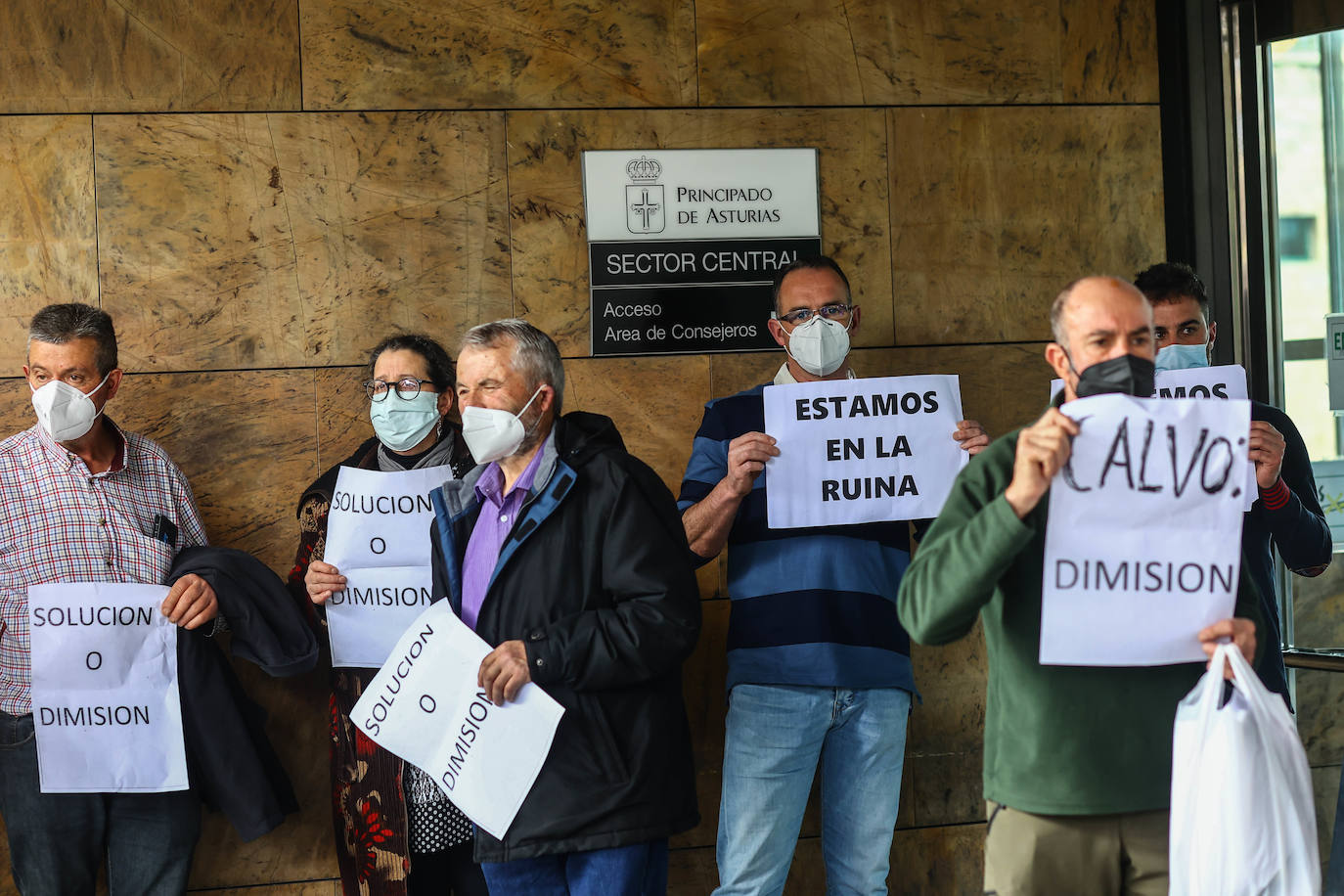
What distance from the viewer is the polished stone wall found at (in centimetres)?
428

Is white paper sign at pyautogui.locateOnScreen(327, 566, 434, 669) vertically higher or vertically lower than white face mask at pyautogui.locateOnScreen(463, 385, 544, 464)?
lower

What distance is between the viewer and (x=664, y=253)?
4523mm

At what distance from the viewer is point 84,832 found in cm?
360

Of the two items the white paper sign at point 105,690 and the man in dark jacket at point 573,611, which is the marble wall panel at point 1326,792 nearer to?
the man in dark jacket at point 573,611

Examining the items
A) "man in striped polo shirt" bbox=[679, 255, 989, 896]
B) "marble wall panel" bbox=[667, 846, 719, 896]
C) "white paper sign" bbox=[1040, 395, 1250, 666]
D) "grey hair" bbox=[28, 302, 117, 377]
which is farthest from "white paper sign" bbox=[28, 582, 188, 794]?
"white paper sign" bbox=[1040, 395, 1250, 666]

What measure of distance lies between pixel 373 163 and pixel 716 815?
2682 mm

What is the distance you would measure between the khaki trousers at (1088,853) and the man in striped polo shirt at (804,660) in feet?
3.90

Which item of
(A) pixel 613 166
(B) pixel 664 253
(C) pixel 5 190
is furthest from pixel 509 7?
(C) pixel 5 190

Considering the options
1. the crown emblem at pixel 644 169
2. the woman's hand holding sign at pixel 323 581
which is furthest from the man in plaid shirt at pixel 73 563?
the crown emblem at pixel 644 169

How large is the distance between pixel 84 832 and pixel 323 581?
40.3 inches

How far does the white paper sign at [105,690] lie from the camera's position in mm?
3422

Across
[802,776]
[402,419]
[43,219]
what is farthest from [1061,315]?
[43,219]

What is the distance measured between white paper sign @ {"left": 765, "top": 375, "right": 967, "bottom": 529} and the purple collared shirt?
2.67 ft

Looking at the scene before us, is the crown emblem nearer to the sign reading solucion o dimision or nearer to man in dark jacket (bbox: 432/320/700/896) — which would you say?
the sign reading solucion o dimision
